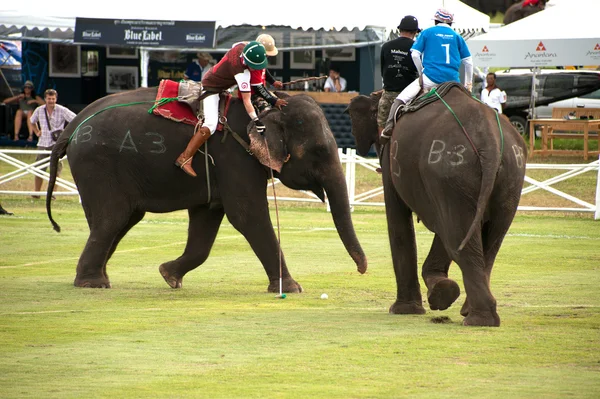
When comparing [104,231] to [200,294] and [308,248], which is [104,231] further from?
[308,248]

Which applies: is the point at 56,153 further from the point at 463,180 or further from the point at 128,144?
the point at 463,180

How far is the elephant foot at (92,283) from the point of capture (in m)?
13.4

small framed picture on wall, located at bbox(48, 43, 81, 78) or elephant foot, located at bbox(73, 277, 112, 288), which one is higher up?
small framed picture on wall, located at bbox(48, 43, 81, 78)

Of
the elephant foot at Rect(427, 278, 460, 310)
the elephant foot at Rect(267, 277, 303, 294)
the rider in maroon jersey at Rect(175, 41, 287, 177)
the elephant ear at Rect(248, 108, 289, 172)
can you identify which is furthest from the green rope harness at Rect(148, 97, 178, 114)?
the elephant foot at Rect(427, 278, 460, 310)

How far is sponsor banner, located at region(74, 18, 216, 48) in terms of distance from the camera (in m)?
31.9

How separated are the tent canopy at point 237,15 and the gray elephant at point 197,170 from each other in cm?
1800

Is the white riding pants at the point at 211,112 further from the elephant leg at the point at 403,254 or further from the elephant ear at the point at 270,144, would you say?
the elephant leg at the point at 403,254

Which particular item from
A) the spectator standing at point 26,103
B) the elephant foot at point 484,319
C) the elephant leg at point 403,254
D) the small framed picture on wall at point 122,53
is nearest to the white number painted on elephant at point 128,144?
the elephant leg at point 403,254

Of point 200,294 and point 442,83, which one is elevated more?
point 442,83

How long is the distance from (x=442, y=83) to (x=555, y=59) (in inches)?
861

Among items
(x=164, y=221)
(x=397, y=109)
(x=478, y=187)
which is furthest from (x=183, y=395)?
(x=164, y=221)

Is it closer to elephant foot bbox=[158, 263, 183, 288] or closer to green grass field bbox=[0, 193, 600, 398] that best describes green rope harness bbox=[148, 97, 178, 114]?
elephant foot bbox=[158, 263, 183, 288]

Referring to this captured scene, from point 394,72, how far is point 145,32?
2057cm

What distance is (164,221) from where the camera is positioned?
74.4 ft
